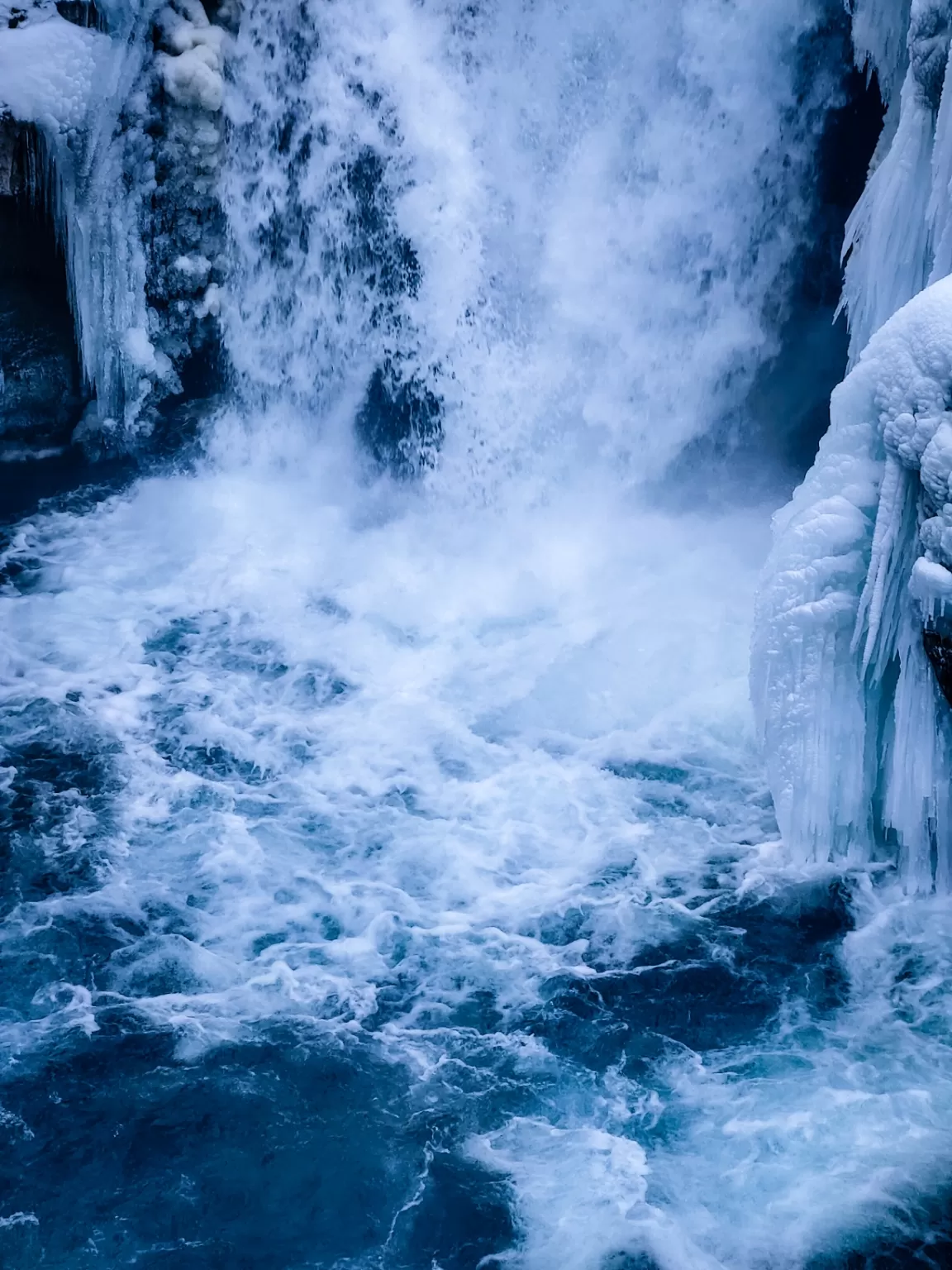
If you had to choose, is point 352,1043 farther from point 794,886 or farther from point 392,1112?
point 794,886

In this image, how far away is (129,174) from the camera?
10.0 m

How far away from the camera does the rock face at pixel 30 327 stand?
31.9ft

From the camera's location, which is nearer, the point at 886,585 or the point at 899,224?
the point at 886,585

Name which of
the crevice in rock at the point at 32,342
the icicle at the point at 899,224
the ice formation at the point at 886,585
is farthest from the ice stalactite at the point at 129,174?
the ice formation at the point at 886,585

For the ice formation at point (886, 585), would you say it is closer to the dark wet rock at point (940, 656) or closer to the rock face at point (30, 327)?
the dark wet rock at point (940, 656)

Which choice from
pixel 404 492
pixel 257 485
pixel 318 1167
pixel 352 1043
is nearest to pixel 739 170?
pixel 404 492

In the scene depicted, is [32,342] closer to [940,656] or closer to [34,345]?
[34,345]

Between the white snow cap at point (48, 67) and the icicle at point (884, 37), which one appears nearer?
the icicle at point (884, 37)

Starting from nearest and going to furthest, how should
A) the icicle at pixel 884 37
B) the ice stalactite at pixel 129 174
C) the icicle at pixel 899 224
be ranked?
the icicle at pixel 899 224
the icicle at pixel 884 37
the ice stalactite at pixel 129 174

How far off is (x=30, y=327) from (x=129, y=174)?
1736 millimetres

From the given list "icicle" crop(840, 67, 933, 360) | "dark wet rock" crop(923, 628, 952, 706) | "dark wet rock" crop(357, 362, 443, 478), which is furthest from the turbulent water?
"icicle" crop(840, 67, 933, 360)

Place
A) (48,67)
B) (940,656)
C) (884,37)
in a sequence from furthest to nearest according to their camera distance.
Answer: (48,67), (884,37), (940,656)

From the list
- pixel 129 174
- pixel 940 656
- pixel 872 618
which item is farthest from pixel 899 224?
pixel 129 174

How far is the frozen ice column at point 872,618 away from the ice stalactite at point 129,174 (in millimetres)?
6937
